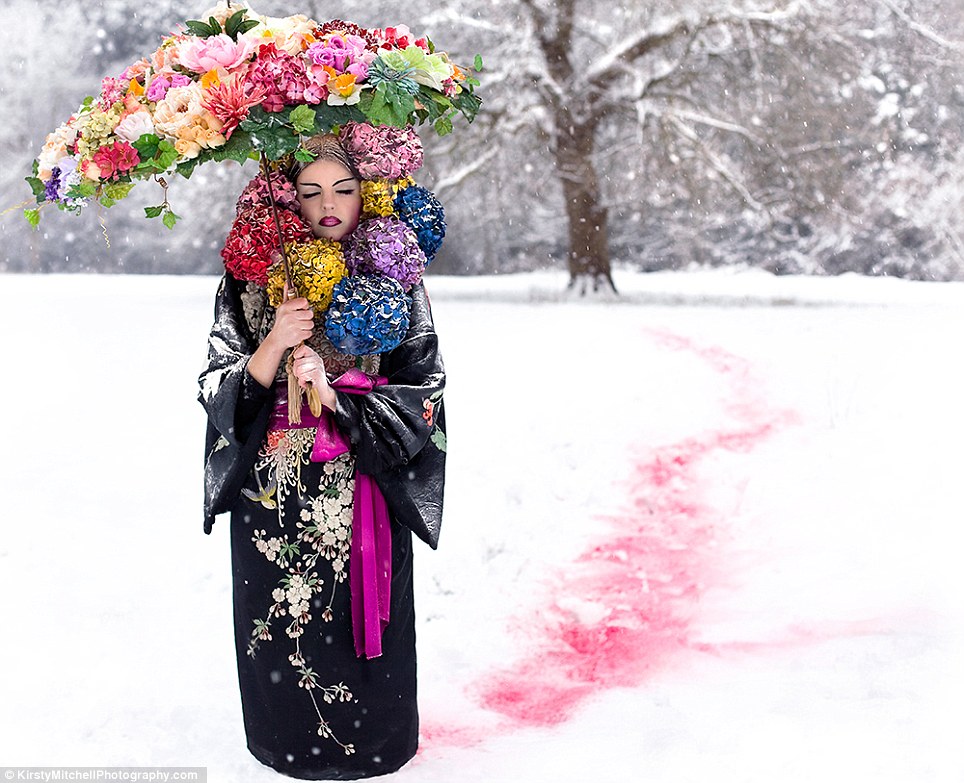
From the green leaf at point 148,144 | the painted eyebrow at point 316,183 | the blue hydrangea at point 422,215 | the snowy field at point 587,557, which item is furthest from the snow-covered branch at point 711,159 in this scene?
the green leaf at point 148,144

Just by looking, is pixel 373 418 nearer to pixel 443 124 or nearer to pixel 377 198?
pixel 377 198

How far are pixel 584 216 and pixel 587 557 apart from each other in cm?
924

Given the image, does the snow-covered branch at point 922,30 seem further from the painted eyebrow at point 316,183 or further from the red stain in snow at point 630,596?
the painted eyebrow at point 316,183

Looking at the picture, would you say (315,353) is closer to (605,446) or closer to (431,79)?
(431,79)

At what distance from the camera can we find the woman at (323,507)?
11.5 ft

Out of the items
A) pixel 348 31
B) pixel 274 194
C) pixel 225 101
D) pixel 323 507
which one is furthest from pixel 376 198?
pixel 323 507

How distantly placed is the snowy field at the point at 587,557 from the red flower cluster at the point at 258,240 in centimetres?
187

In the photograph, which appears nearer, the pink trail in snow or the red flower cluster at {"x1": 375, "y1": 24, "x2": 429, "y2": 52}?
the red flower cluster at {"x1": 375, "y1": 24, "x2": 429, "y2": 52}

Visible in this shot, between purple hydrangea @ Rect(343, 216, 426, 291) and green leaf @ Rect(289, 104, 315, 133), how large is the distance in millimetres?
519

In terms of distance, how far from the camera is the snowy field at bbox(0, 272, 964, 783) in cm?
417

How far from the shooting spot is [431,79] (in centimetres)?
333

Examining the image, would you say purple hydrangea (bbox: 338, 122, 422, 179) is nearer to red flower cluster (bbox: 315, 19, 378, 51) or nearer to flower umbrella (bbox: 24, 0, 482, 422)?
flower umbrella (bbox: 24, 0, 482, 422)

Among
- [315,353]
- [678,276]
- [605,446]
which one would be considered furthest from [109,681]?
[678,276]

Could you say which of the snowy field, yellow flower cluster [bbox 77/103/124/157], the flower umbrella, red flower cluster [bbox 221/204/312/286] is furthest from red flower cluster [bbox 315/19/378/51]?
the snowy field
